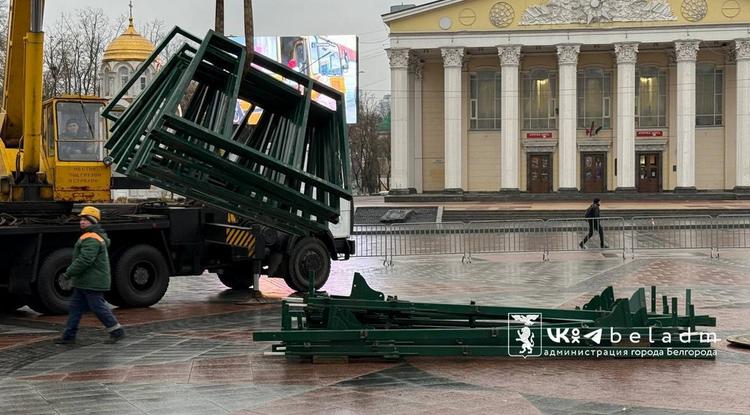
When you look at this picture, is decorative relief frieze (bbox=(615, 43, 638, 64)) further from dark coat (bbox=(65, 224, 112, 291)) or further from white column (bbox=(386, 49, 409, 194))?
dark coat (bbox=(65, 224, 112, 291))

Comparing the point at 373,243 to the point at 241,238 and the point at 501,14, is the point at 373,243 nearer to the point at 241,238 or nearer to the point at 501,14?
the point at 241,238

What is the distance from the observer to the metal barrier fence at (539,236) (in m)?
26.4

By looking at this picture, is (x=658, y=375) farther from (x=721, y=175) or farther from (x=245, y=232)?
(x=721, y=175)

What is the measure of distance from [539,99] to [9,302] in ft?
172

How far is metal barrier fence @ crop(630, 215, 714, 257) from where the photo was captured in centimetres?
2700

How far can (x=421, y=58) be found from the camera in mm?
65875

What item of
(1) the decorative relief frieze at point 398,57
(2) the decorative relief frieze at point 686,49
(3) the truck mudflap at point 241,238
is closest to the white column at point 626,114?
(2) the decorative relief frieze at point 686,49

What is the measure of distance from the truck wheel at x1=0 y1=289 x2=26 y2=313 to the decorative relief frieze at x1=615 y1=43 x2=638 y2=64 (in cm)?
5042

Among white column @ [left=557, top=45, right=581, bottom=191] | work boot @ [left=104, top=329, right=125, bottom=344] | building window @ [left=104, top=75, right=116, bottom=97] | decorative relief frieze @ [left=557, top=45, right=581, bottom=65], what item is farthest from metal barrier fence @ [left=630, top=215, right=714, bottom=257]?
building window @ [left=104, top=75, right=116, bottom=97]

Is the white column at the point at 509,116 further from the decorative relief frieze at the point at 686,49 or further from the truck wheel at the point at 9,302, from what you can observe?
the truck wheel at the point at 9,302

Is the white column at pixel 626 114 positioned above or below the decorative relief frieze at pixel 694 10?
below

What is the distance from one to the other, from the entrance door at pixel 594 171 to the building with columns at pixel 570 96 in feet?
0.22

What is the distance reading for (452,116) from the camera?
204 ft

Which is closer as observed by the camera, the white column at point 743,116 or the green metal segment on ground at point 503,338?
the green metal segment on ground at point 503,338
